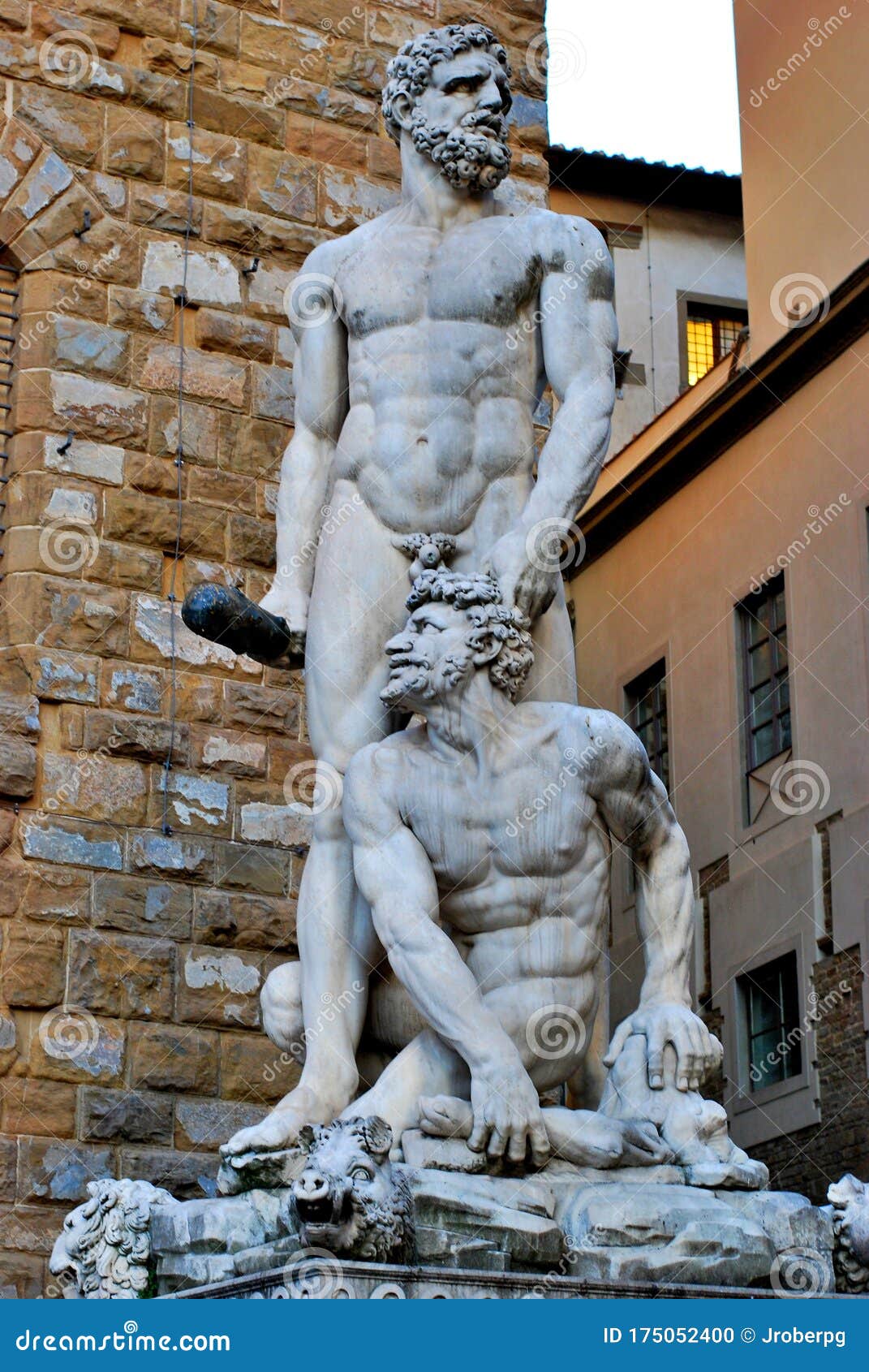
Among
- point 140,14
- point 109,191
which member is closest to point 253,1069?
point 109,191

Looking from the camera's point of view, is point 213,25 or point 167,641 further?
point 213,25

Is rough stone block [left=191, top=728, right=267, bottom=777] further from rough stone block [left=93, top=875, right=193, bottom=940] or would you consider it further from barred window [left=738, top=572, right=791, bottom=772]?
barred window [left=738, top=572, right=791, bottom=772]

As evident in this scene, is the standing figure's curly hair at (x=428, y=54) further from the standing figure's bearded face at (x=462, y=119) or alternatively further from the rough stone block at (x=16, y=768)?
the rough stone block at (x=16, y=768)

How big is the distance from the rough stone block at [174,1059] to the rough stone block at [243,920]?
1.27 feet

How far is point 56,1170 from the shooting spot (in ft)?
29.0

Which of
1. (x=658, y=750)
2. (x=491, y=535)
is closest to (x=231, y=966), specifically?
(x=491, y=535)

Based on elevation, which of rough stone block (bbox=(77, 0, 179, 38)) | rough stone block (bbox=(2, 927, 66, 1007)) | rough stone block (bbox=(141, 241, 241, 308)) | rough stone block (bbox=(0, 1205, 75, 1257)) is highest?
rough stone block (bbox=(77, 0, 179, 38))

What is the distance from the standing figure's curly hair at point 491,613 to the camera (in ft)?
20.0

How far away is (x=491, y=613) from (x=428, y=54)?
1667 millimetres

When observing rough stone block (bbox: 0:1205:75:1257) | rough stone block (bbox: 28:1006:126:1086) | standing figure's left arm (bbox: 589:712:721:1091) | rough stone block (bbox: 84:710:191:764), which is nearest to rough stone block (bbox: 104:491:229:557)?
rough stone block (bbox: 84:710:191:764)

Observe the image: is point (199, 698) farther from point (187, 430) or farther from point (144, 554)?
point (187, 430)

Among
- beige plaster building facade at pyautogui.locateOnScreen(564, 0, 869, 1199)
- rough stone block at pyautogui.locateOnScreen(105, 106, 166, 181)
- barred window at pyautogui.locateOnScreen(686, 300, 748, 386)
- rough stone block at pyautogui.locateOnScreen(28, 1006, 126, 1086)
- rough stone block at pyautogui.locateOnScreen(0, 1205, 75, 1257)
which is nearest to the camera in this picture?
rough stone block at pyautogui.locateOnScreen(0, 1205, 75, 1257)

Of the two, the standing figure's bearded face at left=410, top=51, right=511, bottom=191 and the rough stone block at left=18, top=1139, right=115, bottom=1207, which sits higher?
the standing figure's bearded face at left=410, top=51, right=511, bottom=191

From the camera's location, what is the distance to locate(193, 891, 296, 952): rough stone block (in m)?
9.46
